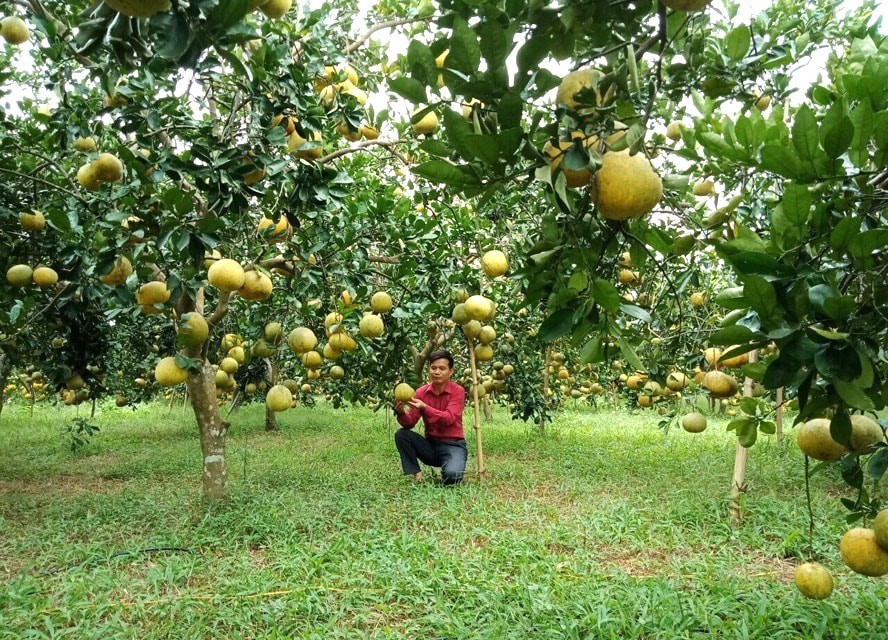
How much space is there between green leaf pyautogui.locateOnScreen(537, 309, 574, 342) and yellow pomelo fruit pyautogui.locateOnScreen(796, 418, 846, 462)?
2.39ft

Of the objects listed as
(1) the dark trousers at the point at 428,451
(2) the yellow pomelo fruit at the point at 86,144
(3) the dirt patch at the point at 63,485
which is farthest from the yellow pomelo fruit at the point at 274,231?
(3) the dirt patch at the point at 63,485

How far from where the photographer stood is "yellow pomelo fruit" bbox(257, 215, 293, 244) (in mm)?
2832

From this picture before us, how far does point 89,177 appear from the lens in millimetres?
2549

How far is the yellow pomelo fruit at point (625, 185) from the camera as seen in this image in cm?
103

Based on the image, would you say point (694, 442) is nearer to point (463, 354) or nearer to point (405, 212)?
point (463, 354)

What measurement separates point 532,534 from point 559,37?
10.5ft

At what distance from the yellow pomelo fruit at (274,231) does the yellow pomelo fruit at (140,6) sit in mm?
1795

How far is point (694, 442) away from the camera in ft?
26.5

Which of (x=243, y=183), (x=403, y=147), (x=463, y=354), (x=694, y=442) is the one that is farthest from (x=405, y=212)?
(x=694, y=442)

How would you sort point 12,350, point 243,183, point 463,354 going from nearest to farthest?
point 243,183
point 12,350
point 463,354

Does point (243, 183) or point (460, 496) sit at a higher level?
point (243, 183)

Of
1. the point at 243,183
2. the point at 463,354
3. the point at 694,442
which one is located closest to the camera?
the point at 243,183

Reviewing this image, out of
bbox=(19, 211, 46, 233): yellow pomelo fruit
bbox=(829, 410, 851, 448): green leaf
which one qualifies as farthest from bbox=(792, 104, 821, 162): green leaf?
bbox=(19, 211, 46, 233): yellow pomelo fruit

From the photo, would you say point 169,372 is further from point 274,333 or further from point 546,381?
point 546,381
